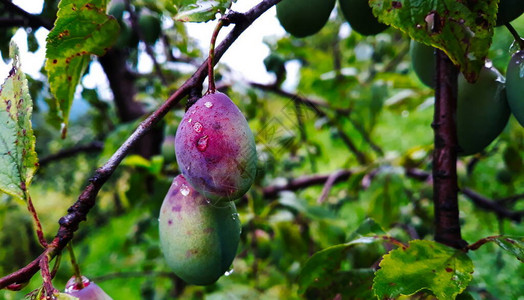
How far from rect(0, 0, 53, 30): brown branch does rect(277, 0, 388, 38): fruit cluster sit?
42 cm

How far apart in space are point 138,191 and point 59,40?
89 cm

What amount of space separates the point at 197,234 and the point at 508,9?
439 millimetres

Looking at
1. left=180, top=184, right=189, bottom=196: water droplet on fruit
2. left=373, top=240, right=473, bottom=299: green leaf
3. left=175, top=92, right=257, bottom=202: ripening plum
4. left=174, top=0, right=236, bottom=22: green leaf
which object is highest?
left=174, top=0, right=236, bottom=22: green leaf

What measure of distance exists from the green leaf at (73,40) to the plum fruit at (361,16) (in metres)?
0.32

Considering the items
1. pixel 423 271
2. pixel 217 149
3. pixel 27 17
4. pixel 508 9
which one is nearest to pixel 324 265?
pixel 423 271

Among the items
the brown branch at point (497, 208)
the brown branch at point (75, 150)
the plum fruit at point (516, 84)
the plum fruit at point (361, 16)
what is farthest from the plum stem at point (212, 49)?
the brown branch at point (75, 150)

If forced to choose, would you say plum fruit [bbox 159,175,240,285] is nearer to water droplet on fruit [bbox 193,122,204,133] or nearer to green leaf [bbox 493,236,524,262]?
water droplet on fruit [bbox 193,122,204,133]

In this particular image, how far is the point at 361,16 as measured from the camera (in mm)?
632

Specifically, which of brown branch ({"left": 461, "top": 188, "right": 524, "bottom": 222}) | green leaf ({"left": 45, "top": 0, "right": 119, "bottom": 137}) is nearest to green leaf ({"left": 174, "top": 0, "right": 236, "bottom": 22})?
green leaf ({"left": 45, "top": 0, "right": 119, "bottom": 137})

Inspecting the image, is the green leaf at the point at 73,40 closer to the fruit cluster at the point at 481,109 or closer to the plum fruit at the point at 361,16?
the plum fruit at the point at 361,16

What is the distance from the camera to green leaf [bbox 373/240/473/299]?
48 cm

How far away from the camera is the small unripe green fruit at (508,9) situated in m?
0.51

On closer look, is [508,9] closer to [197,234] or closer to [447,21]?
[447,21]

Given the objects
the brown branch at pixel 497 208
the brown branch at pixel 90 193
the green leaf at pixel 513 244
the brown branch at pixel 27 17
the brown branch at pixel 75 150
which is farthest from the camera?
the brown branch at pixel 75 150
